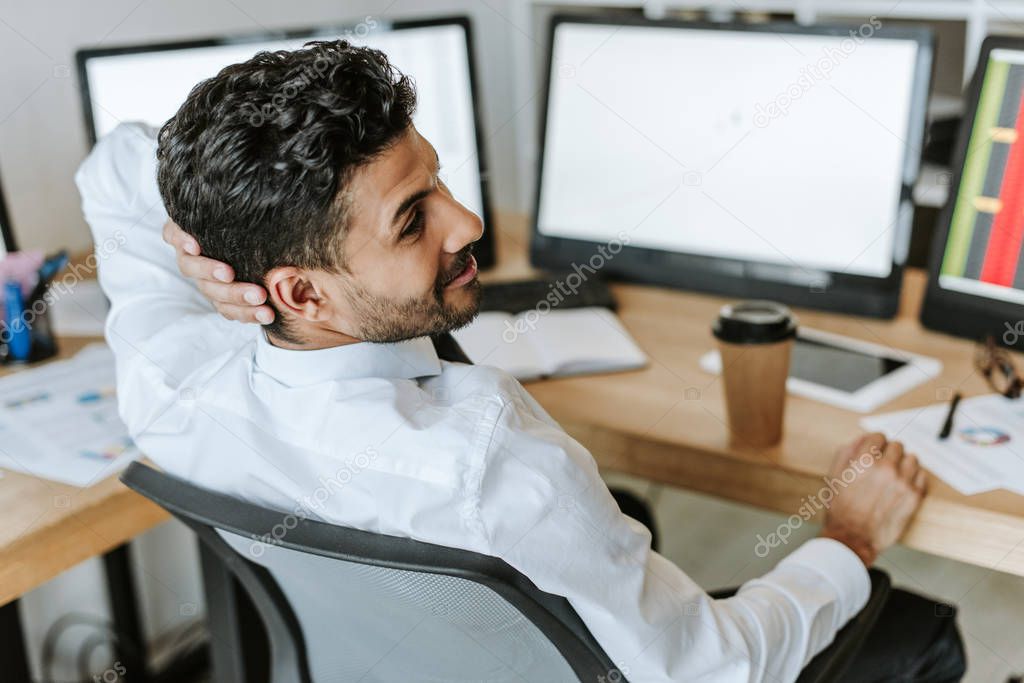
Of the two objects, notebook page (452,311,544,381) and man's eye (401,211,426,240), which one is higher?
man's eye (401,211,426,240)

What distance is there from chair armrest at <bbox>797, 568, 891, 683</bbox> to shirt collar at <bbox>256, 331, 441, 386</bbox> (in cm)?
47

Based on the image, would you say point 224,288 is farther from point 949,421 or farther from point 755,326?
point 949,421

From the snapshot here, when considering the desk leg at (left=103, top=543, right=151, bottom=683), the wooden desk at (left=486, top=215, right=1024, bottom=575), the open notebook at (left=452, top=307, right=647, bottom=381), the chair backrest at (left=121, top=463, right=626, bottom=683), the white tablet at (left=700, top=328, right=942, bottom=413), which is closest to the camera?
the chair backrest at (left=121, top=463, right=626, bottom=683)

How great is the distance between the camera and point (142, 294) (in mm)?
1230

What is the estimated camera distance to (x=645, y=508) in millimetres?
1844

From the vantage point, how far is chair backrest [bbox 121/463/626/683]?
784 millimetres

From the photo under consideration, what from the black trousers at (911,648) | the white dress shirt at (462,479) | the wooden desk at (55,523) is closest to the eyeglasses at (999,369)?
the black trousers at (911,648)

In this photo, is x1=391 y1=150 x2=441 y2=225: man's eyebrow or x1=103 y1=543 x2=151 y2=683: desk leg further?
x1=103 y1=543 x2=151 y2=683: desk leg

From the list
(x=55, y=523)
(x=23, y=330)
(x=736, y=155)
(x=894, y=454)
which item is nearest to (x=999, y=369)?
(x=894, y=454)

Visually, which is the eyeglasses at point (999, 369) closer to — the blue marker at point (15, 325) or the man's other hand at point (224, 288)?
the man's other hand at point (224, 288)

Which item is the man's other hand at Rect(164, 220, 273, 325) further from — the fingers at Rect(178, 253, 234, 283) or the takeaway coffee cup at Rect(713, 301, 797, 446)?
the takeaway coffee cup at Rect(713, 301, 797, 446)

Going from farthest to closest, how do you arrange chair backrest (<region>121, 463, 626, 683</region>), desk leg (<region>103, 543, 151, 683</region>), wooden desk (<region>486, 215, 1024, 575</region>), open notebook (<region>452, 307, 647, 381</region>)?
desk leg (<region>103, 543, 151, 683</region>), open notebook (<region>452, 307, 647, 381</region>), wooden desk (<region>486, 215, 1024, 575</region>), chair backrest (<region>121, 463, 626, 683</region>)

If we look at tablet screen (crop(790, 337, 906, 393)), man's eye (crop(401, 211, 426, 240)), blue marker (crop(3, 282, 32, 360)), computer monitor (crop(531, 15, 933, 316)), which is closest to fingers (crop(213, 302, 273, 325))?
man's eye (crop(401, 211, 426, 240))

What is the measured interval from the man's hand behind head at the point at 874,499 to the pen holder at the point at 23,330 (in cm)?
112
